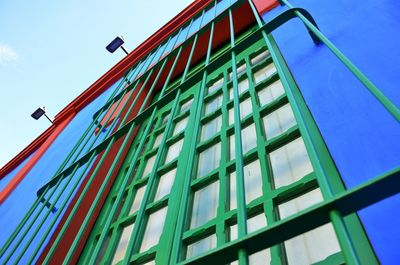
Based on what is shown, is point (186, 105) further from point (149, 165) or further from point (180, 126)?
point (149, 165)

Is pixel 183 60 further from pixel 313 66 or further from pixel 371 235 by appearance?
pixel 371 235

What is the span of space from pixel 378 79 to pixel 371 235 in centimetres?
75

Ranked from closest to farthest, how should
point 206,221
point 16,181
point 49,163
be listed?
point 206,221
point 49,163
point 16,181

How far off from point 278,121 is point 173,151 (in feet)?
3.05

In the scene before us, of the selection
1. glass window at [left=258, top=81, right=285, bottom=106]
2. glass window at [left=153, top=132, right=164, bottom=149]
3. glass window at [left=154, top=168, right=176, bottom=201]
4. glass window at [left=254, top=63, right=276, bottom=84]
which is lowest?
glass window at [left=154, top=168, right=176, bottom=201]

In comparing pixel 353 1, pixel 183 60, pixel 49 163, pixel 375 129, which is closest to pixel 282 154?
pixel 375 129

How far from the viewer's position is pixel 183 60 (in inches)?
149

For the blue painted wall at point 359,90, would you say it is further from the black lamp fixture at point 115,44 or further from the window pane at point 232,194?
the black lamp fixture at point 115,44

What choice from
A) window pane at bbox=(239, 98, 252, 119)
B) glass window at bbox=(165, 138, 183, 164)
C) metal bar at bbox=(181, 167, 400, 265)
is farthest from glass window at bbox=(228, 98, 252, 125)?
metal bar at bbox=(181, 167, 400, 265)

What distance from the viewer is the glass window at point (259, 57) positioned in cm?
266

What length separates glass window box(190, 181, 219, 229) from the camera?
1684 mm

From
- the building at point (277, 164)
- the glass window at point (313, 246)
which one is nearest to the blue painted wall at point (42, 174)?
the building at point (277, 164)

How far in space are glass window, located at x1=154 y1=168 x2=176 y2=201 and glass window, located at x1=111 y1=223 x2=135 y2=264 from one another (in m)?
0.26

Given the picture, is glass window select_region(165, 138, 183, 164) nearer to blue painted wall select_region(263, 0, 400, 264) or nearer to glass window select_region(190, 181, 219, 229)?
glass window select_region(190, 181, 219, 229)
